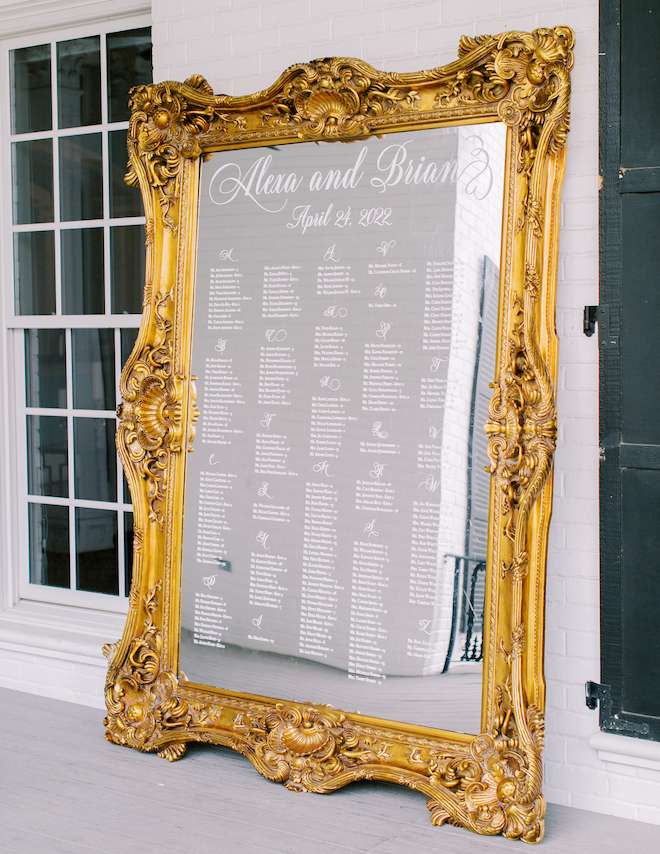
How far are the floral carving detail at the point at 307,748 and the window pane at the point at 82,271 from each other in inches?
74.7

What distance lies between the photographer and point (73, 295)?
11.5 feet

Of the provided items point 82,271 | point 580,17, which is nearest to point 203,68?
point 82,271

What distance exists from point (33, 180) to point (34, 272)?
42 centimetres

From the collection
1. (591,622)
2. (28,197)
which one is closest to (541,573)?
(591,622)

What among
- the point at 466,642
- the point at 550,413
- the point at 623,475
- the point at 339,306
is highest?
the point at 339,306

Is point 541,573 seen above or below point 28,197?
below

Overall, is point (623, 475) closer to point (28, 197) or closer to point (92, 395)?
point (92, 395)

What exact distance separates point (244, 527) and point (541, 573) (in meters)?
1.01

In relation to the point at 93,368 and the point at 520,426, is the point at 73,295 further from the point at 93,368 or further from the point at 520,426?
the point at 520,426

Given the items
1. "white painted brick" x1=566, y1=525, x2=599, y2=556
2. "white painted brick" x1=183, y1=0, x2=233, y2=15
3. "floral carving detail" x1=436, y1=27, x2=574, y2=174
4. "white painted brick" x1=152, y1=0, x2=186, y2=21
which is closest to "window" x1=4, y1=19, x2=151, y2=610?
"white painted brick" x1=152, y1=0, x2=186, y2=21

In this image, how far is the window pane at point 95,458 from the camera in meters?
3.50

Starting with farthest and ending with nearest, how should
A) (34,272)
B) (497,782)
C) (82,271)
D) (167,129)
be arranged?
1. (34,272)
2. (82,271)
3. (167,129)
4. (497,782)

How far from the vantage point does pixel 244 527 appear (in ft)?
9.00

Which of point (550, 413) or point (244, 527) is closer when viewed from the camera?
point (550, 413)
